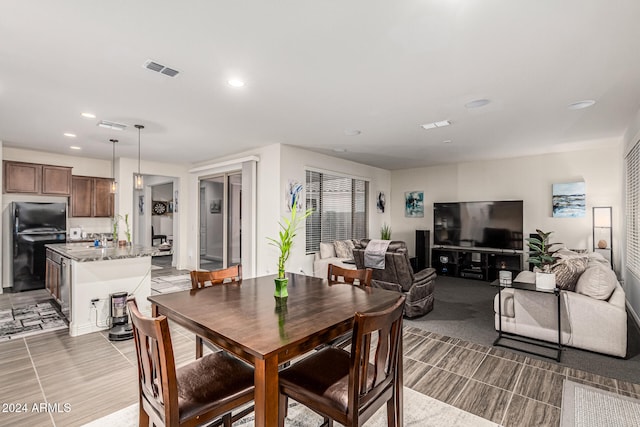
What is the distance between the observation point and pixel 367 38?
86.0 inches

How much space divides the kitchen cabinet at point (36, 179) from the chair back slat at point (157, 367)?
20.0 feet

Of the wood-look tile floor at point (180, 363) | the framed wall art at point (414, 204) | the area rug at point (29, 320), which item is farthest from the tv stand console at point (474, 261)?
the area rug at point (29, 320)

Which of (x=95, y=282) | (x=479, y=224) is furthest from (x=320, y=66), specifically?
(x=479, y=224)

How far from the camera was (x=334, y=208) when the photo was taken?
6.75 m

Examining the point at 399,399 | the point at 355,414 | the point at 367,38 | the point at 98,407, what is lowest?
the point at 98,407

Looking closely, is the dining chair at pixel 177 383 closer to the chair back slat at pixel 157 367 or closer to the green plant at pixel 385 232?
the chair back slat at pixel 157 367

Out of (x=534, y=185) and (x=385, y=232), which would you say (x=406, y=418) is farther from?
(x=534, y=185)

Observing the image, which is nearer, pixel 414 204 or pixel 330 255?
pixel 330 255

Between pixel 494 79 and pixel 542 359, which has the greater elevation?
pixel 494 79

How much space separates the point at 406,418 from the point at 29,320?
4834 mm

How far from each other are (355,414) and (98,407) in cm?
208

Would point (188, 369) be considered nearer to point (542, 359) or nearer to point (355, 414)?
point (355, 414)

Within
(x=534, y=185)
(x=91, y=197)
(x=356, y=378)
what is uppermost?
(x=534, y=185)

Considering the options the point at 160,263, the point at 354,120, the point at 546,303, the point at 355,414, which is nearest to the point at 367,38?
the point at 354,120
